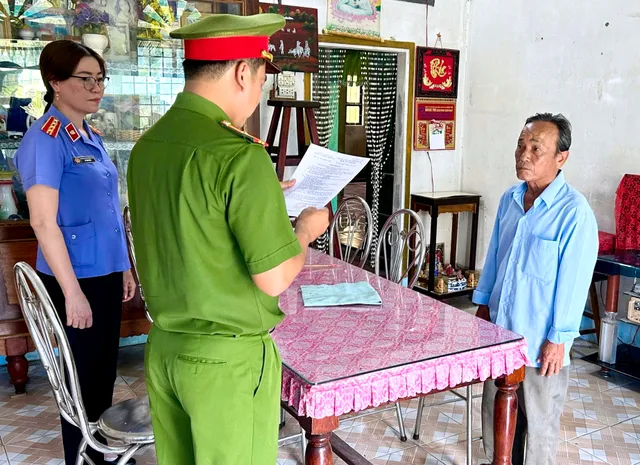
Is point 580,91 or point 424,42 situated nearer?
point 580,91

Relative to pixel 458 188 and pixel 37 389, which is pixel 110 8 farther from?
pixel 458 188

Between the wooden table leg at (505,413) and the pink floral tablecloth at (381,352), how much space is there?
3.8 inches

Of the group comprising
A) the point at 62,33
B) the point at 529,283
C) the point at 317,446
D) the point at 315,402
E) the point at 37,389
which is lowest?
the point at 37,389

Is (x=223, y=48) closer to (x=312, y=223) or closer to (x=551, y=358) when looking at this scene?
(x=312, y=223)

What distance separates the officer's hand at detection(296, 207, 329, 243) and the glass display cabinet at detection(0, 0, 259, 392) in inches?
92.1

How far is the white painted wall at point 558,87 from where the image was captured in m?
3.90

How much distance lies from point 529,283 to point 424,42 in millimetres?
3391

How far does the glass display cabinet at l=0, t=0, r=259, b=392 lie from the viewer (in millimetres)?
3150

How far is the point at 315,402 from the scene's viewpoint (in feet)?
4.78

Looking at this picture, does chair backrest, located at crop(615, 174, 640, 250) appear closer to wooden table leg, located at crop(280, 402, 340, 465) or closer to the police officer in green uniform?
wooden table leg, located at crop(280, 402, 340, 465)

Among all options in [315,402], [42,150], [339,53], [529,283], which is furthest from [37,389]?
[339,53]

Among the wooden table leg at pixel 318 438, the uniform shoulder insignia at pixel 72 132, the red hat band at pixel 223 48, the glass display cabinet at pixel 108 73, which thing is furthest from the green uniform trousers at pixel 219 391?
the glass display cabinet at pixel 108 73

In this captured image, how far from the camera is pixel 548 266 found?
6.43ft

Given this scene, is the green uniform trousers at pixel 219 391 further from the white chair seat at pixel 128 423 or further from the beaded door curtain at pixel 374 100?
the beaded door curtain at pixel 374 100
